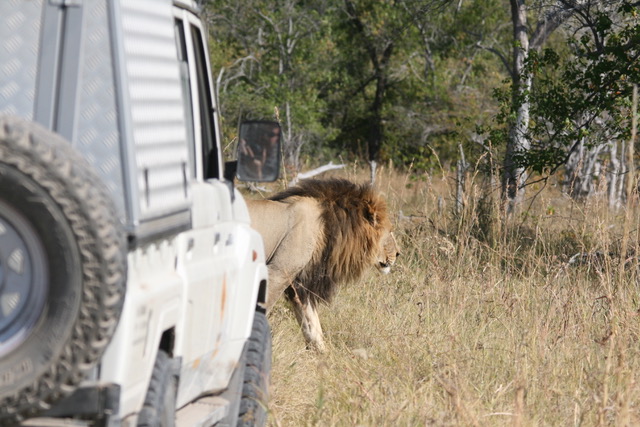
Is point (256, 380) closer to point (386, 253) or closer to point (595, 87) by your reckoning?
point (386, 253)

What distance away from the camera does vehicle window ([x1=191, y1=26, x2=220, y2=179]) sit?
3791 millimetres

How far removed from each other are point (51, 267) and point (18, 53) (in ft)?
2.35

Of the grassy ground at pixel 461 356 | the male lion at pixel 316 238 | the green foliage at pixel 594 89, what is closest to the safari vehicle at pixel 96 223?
the grassy ground at pixel 461 356

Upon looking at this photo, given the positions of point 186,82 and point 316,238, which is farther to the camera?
point 316,238

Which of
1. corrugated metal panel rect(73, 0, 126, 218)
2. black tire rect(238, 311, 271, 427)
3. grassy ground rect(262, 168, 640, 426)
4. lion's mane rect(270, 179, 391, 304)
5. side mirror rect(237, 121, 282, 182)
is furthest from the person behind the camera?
lion's mane rect(270, 179, 391, 304)

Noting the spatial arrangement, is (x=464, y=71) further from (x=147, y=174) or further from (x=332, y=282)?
(x=147, y=174)

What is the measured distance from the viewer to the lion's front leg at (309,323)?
6.32 meters

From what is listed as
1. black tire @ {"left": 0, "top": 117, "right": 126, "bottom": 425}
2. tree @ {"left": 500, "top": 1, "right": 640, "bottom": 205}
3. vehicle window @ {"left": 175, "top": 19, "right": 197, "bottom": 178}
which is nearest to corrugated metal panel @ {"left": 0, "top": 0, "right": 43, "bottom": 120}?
black tire @ {"left": 0, "top": 117, "right": 126, "bottom": 425}

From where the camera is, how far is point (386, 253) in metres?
7.01

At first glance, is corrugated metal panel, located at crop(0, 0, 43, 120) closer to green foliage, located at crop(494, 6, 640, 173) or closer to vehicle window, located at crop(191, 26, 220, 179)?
vehicle window, located at crop(191, 26, 220, 179)

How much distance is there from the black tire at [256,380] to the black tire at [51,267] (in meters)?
1.72

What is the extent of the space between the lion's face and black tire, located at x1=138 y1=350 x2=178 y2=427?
13.7 feet

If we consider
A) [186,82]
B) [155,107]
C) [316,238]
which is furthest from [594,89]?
[155,107]

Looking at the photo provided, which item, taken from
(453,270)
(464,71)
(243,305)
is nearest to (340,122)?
(464,71)
